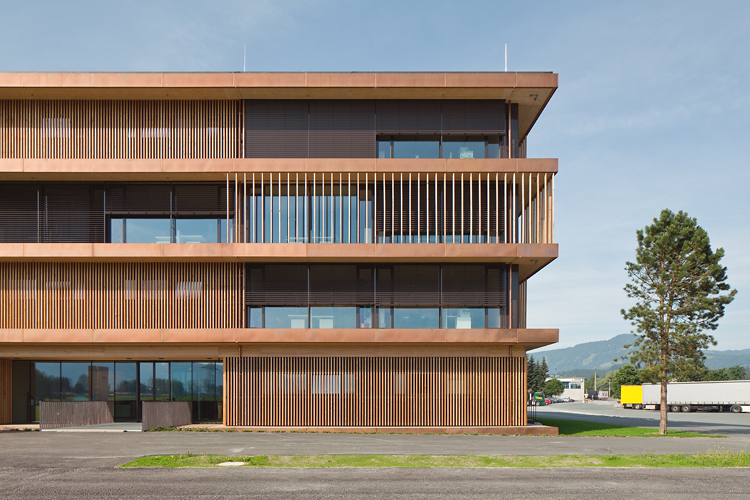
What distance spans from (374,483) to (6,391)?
22.6 metres

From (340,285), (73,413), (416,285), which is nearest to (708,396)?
(416,285)

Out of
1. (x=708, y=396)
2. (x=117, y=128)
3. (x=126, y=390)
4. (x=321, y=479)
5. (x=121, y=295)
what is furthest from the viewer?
(x=708, y=396)

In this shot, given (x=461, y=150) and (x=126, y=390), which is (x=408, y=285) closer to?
(x=461, y=150)

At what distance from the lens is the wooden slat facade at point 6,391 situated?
26.8 meters

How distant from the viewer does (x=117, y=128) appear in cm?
2650

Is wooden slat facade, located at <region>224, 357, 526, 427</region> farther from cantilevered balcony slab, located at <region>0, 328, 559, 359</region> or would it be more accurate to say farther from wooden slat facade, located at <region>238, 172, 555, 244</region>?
wooden slat facade, located at <region>238, 172, 555, 244</region>

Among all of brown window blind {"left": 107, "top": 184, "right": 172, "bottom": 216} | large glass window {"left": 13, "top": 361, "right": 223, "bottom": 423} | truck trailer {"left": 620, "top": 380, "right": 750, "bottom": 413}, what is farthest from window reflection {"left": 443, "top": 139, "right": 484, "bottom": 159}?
truck trailer {"left": 620, "top": 380, "right": 750, "bottom": 413}

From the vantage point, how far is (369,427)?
25.2m

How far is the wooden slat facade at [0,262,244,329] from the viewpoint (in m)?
25.8

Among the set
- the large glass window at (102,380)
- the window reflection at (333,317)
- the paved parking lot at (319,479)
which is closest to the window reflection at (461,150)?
the window reflection at (333,317)

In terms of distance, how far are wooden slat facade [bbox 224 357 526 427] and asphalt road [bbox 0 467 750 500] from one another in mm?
11702

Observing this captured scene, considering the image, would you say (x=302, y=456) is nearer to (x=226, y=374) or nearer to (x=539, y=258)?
(x=226, y=374)

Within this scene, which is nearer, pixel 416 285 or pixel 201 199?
pixel 416 285

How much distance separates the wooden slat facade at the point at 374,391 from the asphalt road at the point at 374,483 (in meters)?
11.7
